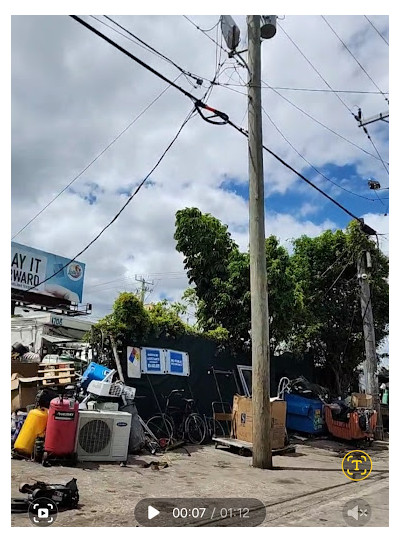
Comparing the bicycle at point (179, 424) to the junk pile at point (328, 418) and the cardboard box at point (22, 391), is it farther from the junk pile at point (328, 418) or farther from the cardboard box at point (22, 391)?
the junk pile at point (328, 418)

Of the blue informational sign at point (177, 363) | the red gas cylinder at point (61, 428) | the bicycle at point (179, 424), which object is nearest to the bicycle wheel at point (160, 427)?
the bicycle at point (179, 424)

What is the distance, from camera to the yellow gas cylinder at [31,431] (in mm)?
5988

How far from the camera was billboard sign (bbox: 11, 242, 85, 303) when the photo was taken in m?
12.3

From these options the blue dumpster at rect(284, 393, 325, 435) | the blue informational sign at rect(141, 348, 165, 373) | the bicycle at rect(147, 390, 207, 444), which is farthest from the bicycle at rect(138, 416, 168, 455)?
the blue dumpster at rect(284, 393, 325, 435)

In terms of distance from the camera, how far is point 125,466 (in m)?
6.28

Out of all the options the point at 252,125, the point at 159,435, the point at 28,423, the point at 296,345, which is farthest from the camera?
the point at 296,345

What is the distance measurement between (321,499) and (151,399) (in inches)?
167

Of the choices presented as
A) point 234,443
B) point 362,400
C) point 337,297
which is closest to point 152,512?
point 234,443

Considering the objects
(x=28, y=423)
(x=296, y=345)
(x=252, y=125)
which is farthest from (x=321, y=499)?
(x=296, y=345)

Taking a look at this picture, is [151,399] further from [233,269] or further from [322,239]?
[322,239]

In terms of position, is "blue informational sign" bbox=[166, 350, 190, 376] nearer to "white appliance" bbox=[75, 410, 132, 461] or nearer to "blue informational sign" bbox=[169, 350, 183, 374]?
"blue informational sign" bbox=[169, 350, 183, 374]

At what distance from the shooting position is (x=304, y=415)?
1075 cm

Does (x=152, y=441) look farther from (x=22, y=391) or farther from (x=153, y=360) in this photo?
(x=22, y=391)
